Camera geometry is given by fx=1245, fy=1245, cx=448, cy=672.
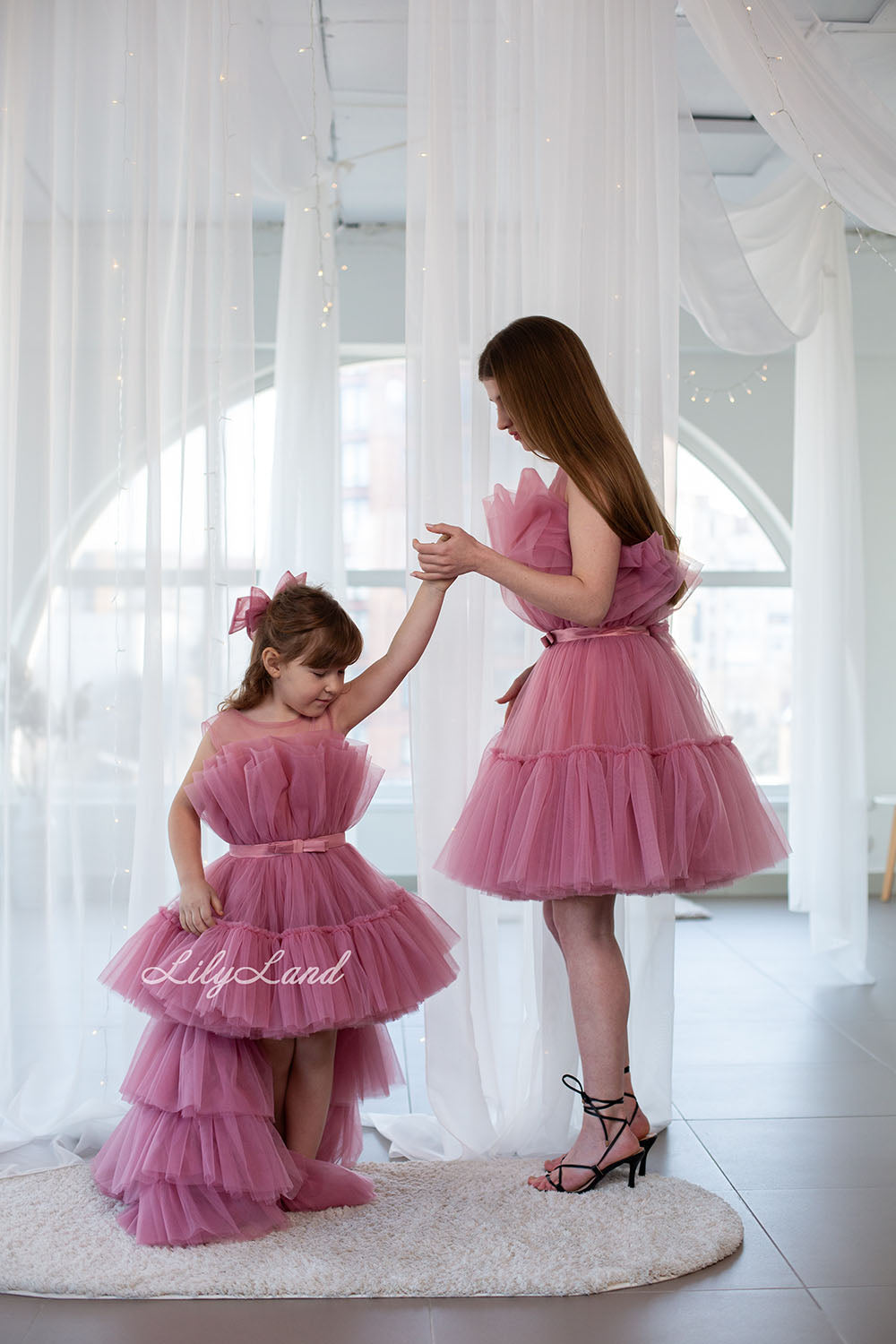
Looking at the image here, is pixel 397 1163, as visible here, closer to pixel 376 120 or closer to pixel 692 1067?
pixel 692 1067

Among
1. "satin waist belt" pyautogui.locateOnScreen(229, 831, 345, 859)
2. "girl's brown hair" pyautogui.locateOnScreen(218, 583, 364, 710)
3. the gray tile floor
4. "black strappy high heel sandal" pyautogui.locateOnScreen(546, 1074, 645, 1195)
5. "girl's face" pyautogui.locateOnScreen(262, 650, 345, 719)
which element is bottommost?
the gray tile floor

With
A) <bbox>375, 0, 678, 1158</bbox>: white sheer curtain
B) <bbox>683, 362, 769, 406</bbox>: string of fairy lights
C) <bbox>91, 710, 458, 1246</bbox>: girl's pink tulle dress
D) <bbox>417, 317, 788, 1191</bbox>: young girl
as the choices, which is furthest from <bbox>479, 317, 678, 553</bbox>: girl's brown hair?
<bbox>683, 362, 769, 406</bbox>: string of fairy lights

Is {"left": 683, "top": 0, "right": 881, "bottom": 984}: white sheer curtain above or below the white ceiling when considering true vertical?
below

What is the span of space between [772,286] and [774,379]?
195 centimetres

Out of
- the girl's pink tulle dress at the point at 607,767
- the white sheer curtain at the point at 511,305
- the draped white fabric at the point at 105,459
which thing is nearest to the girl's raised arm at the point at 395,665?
the girl's pink tulle dress at the point at 607,767

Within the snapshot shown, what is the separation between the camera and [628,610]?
2186 mm

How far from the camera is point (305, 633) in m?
2.12

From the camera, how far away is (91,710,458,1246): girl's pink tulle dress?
6.36 feet

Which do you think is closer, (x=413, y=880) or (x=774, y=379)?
(x=413, y=880)

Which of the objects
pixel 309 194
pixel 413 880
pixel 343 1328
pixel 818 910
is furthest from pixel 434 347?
pixel 413 880

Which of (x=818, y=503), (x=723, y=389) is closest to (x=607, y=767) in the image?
(x=818, y=503)

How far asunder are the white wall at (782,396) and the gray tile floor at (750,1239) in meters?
2.59

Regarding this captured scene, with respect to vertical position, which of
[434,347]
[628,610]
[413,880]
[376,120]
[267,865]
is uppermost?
[376,120]

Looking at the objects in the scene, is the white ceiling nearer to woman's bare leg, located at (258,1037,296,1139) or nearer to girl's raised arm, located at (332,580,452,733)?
girl's raised arm, located at (332,580,452,733)
